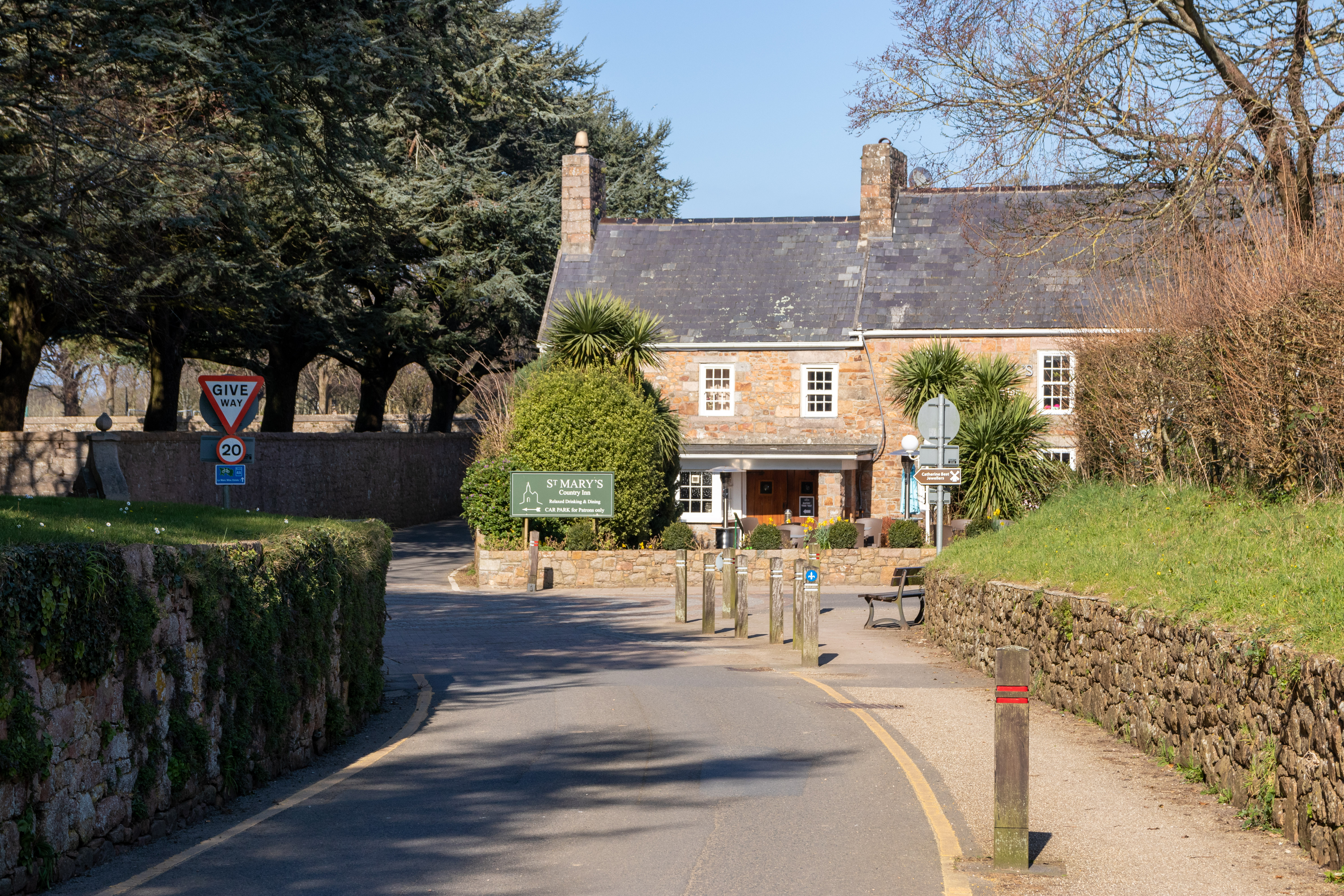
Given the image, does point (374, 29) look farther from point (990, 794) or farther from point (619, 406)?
point (619, 406)

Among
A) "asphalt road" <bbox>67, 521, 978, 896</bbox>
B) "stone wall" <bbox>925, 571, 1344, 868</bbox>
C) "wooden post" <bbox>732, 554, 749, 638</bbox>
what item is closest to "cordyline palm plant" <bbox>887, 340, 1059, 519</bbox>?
"wooden post" <bbox>732, 554, 749, 638</bbox>

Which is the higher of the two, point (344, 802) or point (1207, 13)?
point (1207, 13)

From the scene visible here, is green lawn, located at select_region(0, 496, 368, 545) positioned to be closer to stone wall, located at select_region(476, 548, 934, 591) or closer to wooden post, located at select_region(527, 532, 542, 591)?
wooden post, located at select_region(527, 532, 542, 591)

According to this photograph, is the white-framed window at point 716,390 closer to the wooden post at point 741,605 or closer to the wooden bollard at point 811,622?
the wooden post at point 741,605

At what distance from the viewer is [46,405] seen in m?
124

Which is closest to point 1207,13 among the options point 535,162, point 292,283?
point 292,283

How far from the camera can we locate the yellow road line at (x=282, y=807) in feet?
21.4

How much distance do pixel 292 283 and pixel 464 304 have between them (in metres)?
8.12

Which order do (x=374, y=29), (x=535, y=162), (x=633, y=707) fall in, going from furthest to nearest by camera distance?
(x=535, y=162) < (x=374, y=29) < (x=633, y=707)

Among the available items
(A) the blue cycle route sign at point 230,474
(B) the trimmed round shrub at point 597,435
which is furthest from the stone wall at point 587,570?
(A) the blue cycle route sign at point 230,474

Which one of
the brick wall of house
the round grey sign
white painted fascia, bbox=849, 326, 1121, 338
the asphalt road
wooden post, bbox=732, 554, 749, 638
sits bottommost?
the asphalt road

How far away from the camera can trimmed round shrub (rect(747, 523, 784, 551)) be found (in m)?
30.6

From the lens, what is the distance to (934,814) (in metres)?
8.23

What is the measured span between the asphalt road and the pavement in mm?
24
